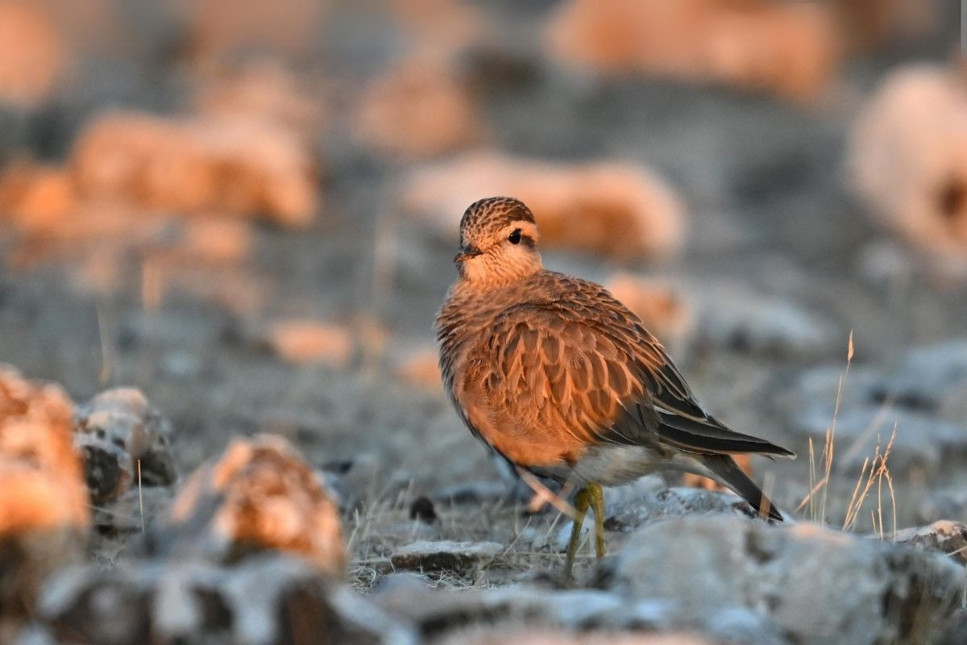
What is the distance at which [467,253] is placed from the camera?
19.6 feet

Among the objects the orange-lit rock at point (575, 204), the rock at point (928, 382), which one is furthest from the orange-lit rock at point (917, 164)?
the rock at point (928, 382)

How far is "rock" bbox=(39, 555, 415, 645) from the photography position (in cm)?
316

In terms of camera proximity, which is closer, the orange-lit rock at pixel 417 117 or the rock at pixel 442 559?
the rock at pixel 442 559

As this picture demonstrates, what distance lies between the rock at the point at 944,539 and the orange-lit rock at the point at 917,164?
9.10 m

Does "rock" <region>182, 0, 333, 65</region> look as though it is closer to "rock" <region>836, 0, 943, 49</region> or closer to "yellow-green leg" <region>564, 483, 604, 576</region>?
"rock" <region>836, 0, 943, 49</region>

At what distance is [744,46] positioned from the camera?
21.0 m

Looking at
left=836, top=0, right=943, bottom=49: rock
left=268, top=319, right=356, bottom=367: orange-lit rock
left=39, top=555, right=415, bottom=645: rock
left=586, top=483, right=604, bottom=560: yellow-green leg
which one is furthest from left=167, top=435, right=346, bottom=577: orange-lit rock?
left=836, top=0, right=943, bottom=49: rock

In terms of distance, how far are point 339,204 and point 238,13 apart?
15221mm

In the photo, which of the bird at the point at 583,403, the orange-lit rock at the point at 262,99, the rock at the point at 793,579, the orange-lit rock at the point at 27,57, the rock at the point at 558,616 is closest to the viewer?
the rock at the point at 558,616

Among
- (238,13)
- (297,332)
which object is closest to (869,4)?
(238,13)

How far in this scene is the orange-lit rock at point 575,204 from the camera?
43.0 feet

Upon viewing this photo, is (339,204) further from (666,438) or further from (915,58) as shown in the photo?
(915,58)

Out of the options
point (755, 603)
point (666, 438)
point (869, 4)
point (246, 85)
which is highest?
point (869, 4)

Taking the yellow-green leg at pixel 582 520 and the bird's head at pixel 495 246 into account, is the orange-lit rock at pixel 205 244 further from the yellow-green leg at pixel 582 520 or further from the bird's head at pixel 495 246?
the yellow-green leg at pixel 582 520
